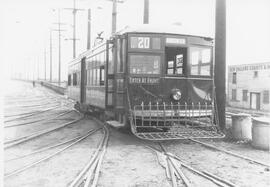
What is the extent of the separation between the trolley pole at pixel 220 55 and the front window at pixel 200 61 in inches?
26.5

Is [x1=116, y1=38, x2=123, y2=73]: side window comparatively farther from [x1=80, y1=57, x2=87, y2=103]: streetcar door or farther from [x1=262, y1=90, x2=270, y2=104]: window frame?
[x1=262, y1=90, x2=270, y2=104]: window frame

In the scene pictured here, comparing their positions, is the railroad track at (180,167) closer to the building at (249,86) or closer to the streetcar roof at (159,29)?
the streetcar roof at (159,29)

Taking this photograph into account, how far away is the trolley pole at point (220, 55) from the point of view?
35.2 ft

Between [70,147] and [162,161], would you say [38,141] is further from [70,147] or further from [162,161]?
[162,161]

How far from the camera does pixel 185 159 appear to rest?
300 inches

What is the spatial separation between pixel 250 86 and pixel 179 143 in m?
28.9

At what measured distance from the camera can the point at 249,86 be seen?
3672 cm

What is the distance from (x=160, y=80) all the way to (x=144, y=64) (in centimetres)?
59

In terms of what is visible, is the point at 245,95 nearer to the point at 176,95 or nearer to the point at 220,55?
the point at 220,55

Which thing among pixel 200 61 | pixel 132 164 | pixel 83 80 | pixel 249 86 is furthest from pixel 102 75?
pixel 249 86

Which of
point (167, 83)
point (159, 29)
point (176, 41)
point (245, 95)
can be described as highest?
point (159, 29)

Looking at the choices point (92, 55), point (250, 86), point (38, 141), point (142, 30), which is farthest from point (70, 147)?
point (250, 86)

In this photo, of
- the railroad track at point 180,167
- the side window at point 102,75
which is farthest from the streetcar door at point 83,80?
the railroad track at point 180,167

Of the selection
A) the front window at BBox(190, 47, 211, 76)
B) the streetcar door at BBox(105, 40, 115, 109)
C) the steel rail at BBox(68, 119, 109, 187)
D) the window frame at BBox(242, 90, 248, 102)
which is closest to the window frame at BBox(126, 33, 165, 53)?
the front window at BBox(190, 47, 211, 76)
